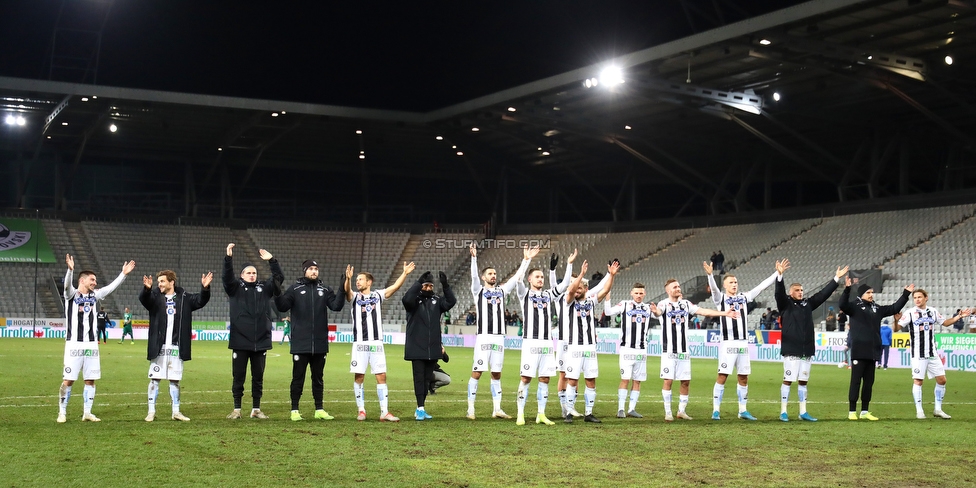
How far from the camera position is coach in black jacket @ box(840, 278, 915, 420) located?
1534 cm

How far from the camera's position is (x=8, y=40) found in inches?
1981

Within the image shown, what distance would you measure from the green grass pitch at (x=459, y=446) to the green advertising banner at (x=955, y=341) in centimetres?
1242

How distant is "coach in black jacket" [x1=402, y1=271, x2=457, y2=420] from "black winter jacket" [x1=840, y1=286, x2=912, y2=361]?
6.53 m

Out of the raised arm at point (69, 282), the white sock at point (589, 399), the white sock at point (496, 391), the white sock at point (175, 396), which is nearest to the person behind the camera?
the raised arm at point (69, 282)

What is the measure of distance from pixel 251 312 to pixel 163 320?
48.2 inches

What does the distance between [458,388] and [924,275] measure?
27.0 m

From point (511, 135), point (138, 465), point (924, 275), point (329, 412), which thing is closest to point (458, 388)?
point (329, 412)

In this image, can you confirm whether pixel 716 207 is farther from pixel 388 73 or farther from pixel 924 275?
pixel 388 73

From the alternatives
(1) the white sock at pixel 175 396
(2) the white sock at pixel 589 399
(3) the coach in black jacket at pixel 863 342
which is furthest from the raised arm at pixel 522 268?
(3) the coach in black jacket at pixel 863 342

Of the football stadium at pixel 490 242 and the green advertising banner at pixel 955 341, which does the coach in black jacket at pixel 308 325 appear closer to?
the football stadium at pixel 490 242

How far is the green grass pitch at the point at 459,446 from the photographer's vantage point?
927cm

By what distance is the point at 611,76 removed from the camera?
38.2m

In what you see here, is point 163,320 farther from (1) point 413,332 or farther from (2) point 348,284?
(1) point 413,332

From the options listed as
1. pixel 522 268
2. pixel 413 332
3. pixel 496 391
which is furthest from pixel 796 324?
pixel 413 332
